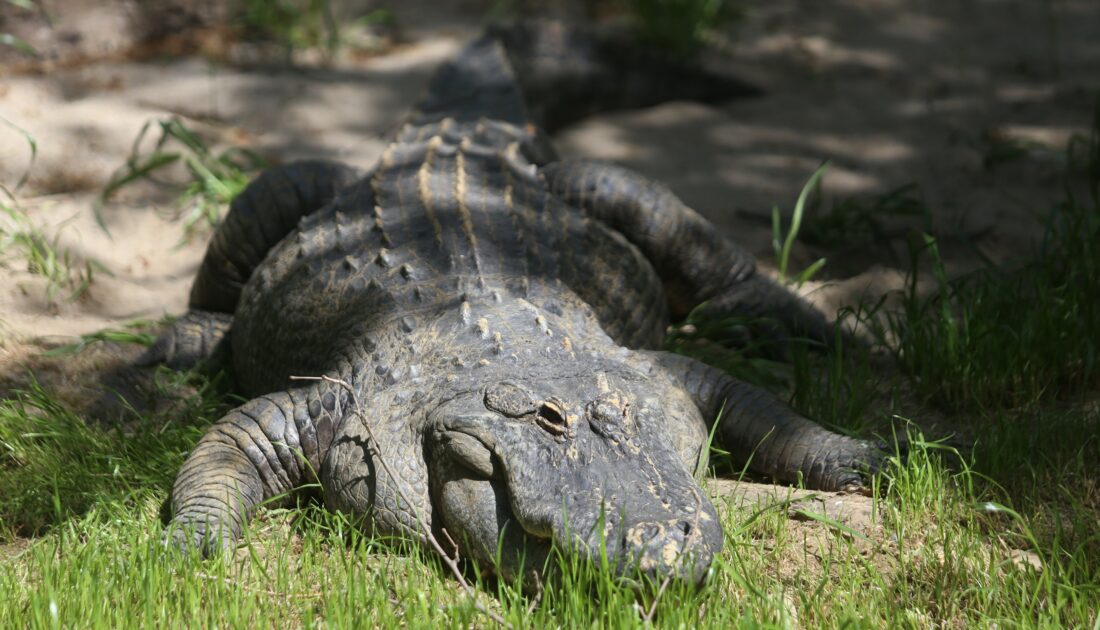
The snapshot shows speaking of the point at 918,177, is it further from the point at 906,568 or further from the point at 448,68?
the point at 906,568

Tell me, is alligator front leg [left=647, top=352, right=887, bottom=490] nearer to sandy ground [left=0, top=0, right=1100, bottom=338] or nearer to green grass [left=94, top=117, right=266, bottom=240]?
sandy ground [left=0, top=0, right=1100, bottom=338]

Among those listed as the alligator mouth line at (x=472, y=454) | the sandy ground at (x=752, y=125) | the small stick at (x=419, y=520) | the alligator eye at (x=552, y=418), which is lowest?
the sandy ground at (x=752, y=125)

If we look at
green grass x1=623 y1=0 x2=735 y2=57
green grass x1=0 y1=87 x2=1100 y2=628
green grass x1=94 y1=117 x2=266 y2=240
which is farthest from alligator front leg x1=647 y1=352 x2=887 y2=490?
green grass x1=623 y1=0 x2=735 y2=57

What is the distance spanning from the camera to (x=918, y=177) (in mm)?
5770

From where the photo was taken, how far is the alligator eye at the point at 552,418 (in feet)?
9.36

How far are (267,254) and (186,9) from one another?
10.6ft

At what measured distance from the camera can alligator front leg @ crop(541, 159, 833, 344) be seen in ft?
15.1

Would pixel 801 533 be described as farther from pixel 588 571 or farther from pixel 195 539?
pixel 195 539

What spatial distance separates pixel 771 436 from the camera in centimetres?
348

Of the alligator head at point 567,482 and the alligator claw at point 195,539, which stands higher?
the alligator head at point 567,482

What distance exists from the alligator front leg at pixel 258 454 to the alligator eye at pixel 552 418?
830 mm

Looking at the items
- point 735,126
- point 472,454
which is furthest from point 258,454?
point 735,126

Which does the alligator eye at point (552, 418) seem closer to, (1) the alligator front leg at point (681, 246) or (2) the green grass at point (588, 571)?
(2) the green grass at point (588, 571)

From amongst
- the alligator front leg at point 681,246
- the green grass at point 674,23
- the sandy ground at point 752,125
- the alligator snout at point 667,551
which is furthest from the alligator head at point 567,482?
the green grass at point 674,23
